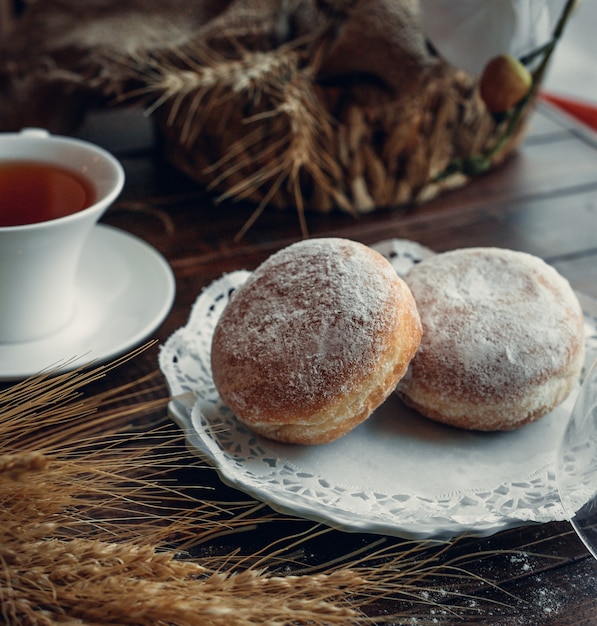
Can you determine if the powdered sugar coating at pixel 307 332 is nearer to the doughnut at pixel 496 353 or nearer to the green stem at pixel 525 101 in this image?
the doughnut at pixel 496 353

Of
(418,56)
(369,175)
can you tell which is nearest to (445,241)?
(369,175)

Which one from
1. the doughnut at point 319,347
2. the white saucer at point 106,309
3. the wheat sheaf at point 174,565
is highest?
the doughnut at point 319,347

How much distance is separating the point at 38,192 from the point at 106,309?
163 mm

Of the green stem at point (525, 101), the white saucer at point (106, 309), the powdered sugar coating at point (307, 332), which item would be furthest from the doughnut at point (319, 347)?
A: the green stem at point (525, 101)

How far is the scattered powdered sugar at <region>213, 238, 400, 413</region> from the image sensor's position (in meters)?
0.75

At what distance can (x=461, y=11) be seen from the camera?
115 cm

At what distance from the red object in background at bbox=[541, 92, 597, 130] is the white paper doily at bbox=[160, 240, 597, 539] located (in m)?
1.26

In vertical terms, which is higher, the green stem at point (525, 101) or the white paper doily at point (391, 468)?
the green stem at point (525, 101)

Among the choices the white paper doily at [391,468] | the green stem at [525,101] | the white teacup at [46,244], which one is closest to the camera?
the white paper doily at [391,468]

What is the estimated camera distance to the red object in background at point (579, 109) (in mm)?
1933

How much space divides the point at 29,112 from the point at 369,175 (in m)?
0.57

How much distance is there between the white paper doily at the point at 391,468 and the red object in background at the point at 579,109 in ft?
4.13

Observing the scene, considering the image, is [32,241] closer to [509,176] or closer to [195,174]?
[195,174]

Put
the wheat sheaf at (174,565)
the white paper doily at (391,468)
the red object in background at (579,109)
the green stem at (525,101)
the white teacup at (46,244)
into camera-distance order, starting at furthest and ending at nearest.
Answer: the red object in background at (579,109) → the green stem at (525,101) → the white teacup at (46,244) → the white paper doily at (391,468) → the wheat sheaf at (174,565)
